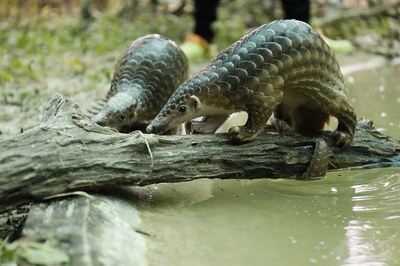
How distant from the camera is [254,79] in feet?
9.97

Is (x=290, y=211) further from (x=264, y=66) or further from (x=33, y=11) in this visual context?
(x=33, y=11)

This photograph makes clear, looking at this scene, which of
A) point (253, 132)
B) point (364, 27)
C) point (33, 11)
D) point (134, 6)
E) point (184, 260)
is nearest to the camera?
point (184, 260)

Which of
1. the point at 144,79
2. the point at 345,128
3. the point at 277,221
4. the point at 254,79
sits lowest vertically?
the point at 277,221

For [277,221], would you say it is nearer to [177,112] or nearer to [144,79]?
[177,112]

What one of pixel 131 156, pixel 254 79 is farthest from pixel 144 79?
pixel 131 156

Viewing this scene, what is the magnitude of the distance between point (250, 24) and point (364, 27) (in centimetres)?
172

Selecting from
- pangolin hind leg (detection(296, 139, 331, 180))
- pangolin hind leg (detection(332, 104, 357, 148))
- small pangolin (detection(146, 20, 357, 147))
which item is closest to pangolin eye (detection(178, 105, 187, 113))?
small pangolin (detection(146, 20, 357, 147))

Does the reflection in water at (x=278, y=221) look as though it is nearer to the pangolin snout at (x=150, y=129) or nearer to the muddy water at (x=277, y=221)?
the muddy water at (x=277, y=221)

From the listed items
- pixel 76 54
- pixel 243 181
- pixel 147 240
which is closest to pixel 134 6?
pixel 76 54

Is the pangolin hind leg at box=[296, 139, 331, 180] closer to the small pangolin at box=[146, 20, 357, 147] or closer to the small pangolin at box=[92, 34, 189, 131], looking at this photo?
the small pangolin at box=[146, 20, 357, 147]

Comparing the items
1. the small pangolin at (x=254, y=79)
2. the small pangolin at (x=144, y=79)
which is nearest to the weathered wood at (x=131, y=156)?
the small pangolin at (x=254, y=79)

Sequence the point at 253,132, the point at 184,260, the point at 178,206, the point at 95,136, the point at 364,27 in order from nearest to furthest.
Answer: the point at 184,260, the point at 95,136, the point at 178,206, the point at 253,132, the point at 364,27

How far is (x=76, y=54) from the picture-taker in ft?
26.5

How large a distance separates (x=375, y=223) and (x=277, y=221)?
1.35ft
